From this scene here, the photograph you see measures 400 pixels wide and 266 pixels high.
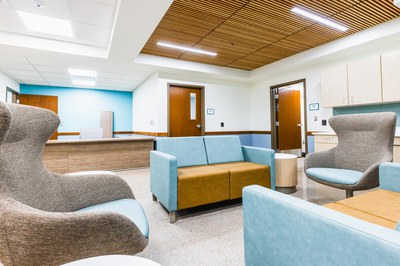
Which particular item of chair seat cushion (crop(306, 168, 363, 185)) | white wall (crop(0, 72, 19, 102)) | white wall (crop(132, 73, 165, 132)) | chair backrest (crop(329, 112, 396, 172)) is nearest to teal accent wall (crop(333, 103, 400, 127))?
chair backrest (crop(329, 112, 396, 172))

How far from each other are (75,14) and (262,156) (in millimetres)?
3451

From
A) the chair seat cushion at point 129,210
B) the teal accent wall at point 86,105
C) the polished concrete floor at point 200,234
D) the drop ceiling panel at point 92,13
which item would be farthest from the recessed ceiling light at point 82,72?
the chair seat cushion at point 129,210

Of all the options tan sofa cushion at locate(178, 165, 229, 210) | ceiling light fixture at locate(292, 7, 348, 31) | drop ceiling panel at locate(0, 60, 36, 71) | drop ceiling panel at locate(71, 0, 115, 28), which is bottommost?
tan sofa cushion at locate(178, 165, 229, 210)

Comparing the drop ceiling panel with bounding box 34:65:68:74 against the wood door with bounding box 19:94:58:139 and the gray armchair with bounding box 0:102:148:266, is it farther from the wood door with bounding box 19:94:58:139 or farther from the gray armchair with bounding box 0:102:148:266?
the gray armchair with bounding box 0:102:148:266

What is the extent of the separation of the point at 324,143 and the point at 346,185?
7.02 feet

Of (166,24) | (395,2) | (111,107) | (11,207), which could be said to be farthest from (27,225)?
(111,107)

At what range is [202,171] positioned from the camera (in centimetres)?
245

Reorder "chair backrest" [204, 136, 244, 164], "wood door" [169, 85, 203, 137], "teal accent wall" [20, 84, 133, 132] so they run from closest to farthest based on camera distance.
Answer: "chair backrest" [204, 136, 244, 164], "wood door" [169, 85, 203, 137], "teal accent wall" [20, 84, 133, 132]

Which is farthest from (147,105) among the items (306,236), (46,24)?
(306,236)

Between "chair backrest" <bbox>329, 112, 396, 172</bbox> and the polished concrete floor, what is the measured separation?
23.8 inches

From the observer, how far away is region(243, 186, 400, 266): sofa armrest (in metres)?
0.58

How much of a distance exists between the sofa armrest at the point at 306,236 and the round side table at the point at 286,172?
2.13 meters

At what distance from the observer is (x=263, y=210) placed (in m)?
0.93

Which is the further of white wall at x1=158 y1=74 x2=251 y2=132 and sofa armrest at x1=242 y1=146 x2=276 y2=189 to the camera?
white wall at x1=158 y1=74 x2=251 y2=132
